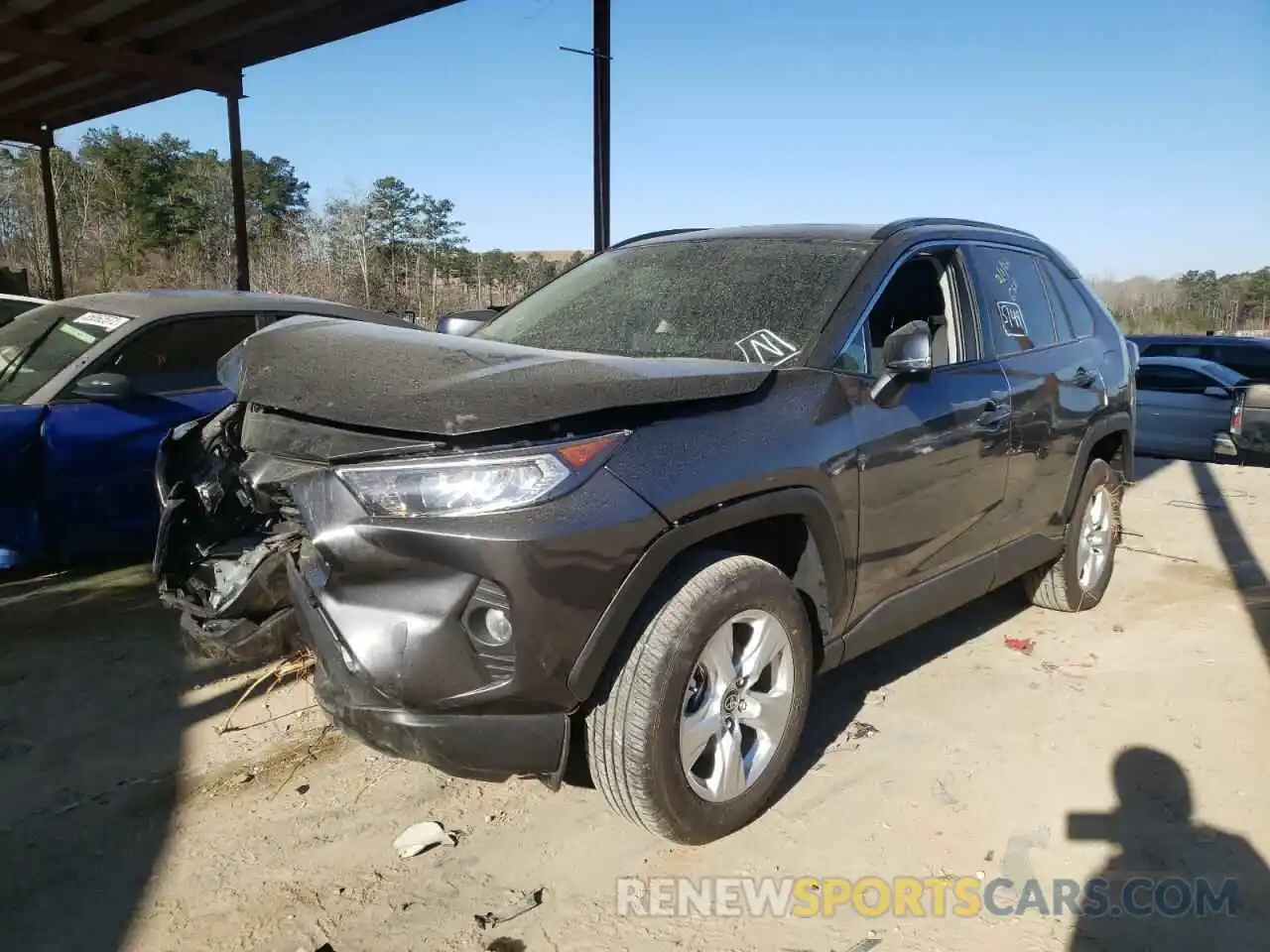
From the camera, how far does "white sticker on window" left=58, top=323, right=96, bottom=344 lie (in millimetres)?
4902

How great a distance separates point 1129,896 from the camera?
8.27 ft

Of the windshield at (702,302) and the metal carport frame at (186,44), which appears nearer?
the windshield at (702,302)

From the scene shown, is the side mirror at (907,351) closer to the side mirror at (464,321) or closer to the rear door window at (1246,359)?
the side mirror at (464,321)

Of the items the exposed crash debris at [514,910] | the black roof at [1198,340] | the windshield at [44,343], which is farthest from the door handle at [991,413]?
the black roof at [1198,340]

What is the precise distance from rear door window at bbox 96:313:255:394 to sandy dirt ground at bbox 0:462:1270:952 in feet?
4.26

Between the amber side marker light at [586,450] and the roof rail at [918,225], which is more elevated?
the roof rail at [918,225]

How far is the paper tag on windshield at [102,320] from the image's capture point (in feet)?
16.2

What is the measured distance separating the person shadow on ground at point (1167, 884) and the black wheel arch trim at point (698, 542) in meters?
1.05

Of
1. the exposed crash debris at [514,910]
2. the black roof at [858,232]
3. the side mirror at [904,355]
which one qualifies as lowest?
the exposed crash debris at [514,910]

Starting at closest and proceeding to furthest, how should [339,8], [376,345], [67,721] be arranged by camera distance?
[376,345]
[67,721]
[339,8]

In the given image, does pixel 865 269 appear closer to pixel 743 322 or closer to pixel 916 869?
pixel 743 322

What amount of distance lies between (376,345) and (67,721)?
1.94 meters

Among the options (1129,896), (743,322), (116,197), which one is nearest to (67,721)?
(743,322)

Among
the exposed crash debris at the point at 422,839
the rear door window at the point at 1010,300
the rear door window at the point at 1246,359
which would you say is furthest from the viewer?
the rear door window at the point at 1246,359
